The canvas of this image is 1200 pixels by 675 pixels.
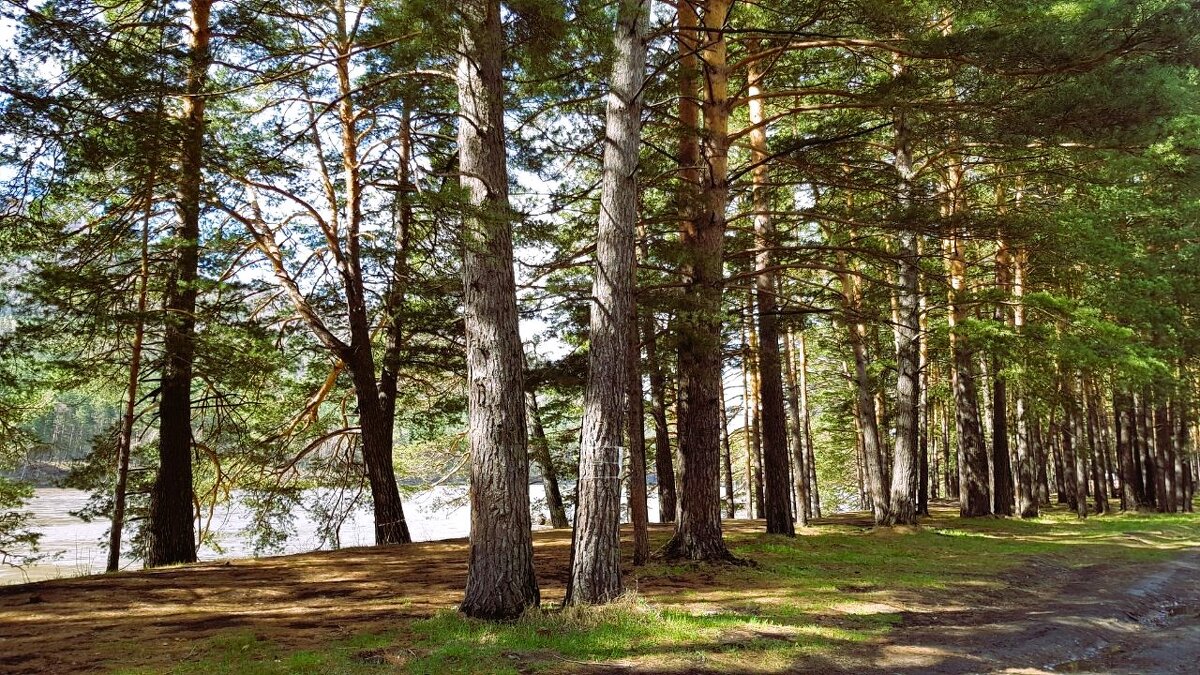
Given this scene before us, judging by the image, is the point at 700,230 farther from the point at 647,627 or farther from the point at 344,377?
the point at 344,377

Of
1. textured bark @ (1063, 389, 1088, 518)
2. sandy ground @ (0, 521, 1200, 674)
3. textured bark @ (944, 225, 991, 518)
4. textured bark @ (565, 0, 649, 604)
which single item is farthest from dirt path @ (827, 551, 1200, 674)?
textured bark @ (1063, 389, 1088, 518)

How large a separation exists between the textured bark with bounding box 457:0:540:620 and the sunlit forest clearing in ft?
0.11

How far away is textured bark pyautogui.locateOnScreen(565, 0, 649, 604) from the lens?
247 inches

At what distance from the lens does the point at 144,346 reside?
9.66 metres

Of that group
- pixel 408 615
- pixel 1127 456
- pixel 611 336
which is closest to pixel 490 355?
pixel 611 336

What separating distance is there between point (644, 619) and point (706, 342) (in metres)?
3.56

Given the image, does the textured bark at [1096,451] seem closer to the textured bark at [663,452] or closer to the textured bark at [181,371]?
the textured bark at [663,452]

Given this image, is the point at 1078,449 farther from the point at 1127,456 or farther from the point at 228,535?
the point at 228,535

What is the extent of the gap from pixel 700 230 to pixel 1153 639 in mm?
6400

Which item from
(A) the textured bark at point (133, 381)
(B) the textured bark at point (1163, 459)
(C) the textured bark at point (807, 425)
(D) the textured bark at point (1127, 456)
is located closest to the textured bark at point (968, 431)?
(C) the textured bark at point (807, 425)

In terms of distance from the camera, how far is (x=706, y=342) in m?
8.36

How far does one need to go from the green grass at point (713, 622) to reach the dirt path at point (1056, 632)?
0.31 meters

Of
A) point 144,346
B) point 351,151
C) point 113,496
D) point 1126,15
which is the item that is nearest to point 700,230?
point 1126,15

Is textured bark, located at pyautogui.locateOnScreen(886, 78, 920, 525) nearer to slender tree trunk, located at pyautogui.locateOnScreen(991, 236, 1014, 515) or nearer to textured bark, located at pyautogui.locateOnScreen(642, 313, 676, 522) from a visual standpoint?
slender tree trunk, located at pyautogui.locateOnScreen(991, 236, 1014, 515)
